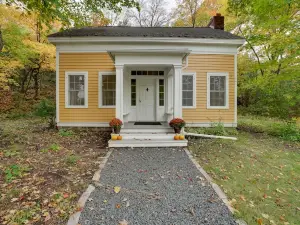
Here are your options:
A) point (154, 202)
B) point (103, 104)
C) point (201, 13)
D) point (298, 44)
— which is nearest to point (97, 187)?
point (154, 202)

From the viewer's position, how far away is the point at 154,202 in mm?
2791

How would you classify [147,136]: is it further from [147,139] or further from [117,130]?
[117,130]

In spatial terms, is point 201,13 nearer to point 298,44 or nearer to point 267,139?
point 298,44

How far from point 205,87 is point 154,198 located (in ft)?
21.9

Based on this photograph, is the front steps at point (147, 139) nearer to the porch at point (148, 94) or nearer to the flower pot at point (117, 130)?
the porch at point (148, 94)

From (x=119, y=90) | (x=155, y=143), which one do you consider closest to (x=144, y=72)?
(x=119, y=90)

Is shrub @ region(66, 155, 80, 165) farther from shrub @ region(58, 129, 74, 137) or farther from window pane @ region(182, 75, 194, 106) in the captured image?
window pane @ region(182, 75, 194, 106)

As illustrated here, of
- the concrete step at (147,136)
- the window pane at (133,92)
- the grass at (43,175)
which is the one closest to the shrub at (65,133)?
the grass at (43,175)

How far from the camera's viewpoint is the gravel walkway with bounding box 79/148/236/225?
7.92ft

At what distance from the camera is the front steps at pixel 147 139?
234 inches

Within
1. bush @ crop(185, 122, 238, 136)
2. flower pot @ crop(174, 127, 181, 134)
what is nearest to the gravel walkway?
flower pot @ crop(174, 127, 181, 134)

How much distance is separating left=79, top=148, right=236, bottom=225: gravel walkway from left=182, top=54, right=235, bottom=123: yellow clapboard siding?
4268 mm

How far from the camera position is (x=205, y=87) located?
334 inches

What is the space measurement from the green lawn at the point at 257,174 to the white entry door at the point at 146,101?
2.71m
